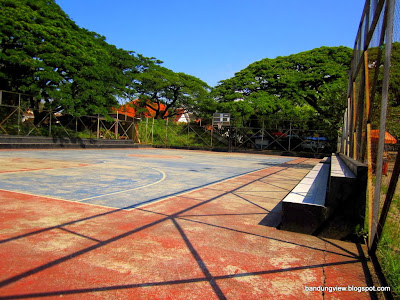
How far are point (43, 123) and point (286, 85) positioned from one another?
79.0 ft

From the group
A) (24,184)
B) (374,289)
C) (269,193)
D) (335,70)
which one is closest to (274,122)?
(335,70)

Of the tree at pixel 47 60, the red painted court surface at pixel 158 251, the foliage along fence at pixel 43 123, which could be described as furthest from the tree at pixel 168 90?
the red painted court surface at pixel 158 251

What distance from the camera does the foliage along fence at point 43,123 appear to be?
69.7 ft

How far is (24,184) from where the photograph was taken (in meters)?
7.43

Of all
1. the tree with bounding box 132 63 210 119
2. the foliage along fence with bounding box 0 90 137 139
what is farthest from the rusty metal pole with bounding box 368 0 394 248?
the tree with bounding box 132 63 210 119

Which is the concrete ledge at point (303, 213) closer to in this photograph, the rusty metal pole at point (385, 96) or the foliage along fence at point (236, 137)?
the rusty metal pole at point (385, 96)

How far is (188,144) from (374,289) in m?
30.4

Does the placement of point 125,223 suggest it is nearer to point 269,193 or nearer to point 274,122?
point 269,193

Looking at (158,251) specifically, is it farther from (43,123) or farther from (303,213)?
(43,123)

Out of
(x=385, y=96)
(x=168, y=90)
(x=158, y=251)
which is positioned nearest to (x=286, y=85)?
(x=168, y=90)

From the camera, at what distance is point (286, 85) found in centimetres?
3089

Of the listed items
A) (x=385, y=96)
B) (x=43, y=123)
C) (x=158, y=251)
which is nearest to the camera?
(x=385, y=96)

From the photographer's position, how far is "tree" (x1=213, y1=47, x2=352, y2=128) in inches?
1139

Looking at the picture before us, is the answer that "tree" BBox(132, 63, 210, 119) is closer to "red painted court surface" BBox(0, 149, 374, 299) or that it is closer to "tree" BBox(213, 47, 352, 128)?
"tree" BBox(213, 47, 352, 128)
